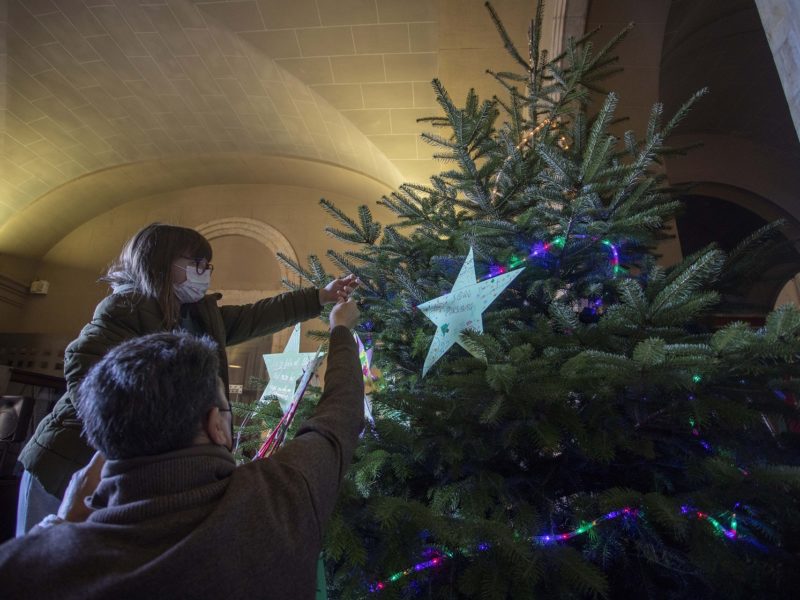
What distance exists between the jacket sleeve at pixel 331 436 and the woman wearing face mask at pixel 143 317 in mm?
456

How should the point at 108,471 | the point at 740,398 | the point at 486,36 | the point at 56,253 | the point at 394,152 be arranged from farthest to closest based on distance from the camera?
the point at 56,253, the point at 394,152, the point at 486,36, the point at 740,398, the point at 108,471

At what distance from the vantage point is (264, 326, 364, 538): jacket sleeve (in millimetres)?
643

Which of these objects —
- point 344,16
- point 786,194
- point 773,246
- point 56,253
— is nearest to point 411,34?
point 344,16

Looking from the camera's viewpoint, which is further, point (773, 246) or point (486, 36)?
point (486, 36)

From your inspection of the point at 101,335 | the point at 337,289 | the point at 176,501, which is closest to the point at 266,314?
the point at 337,289

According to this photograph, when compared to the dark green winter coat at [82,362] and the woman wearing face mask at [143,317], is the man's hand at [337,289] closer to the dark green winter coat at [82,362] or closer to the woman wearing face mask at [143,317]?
the woman wearing face mask at [143,317]

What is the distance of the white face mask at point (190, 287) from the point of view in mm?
1176

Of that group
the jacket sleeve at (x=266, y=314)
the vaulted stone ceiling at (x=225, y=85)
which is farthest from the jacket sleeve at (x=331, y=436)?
the vaulted stone ceiling at (x=225, y=85)

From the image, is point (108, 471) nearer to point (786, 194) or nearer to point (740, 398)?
point (740, 398)

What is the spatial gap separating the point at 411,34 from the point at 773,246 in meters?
3.94

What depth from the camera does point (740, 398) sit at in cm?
110

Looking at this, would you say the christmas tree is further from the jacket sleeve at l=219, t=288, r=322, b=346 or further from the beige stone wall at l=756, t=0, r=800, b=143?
the beige stone wall at l=756, t=0, r=800, b=143

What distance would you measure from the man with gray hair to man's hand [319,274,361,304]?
0.66 meters

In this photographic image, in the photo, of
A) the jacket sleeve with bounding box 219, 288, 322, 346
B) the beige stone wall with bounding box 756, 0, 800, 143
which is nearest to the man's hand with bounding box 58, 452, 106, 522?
the jacket sleeve with bounding box 219, 288, 322, 346
